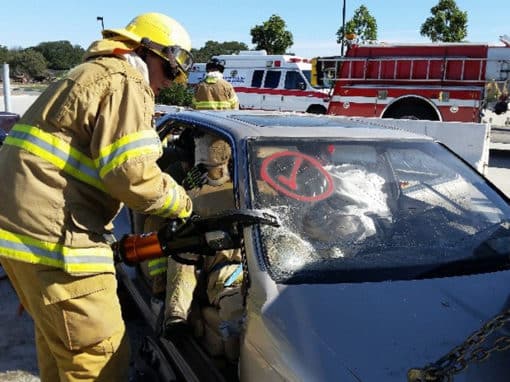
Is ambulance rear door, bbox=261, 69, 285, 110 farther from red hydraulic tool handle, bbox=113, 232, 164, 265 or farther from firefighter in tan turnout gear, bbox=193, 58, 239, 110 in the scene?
red hydraulic tool handle, bbox=113, 232, 164, 265

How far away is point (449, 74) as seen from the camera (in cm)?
1106

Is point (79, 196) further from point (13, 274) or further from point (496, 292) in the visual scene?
point (496, 292)

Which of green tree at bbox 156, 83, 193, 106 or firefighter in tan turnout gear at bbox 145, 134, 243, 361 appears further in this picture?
green tree at bbox 156, 83, 193, 106

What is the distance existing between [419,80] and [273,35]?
18.8 m

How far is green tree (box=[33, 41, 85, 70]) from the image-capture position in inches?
2557

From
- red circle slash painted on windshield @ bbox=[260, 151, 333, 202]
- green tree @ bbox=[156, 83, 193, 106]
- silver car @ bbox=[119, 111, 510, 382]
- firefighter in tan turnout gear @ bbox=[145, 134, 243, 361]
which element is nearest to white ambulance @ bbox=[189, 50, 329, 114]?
green tree @ bbox=[156, 83, 193, 106]

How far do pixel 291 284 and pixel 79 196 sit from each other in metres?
0.79

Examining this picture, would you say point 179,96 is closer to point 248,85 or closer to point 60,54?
point 248,85

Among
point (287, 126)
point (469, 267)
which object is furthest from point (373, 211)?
point (287, 126)

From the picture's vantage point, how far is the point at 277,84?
1403 cm

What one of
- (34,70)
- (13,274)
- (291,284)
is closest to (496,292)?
(291,284)

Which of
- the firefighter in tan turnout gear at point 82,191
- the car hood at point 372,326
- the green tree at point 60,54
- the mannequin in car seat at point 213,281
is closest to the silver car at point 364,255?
the car hood at point 372,326

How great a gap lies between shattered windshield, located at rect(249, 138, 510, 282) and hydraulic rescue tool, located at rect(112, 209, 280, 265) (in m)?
0.10

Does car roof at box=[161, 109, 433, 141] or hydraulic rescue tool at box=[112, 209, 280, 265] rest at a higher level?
car roof at box=[161, 109, 433, 141]
